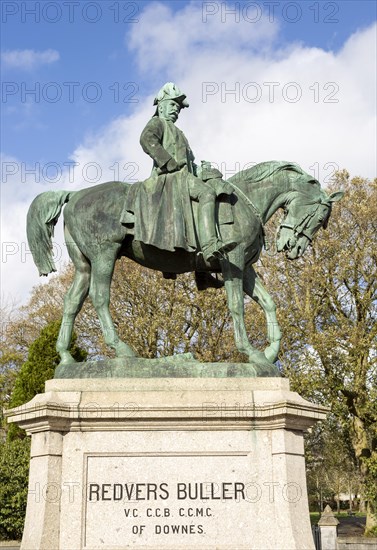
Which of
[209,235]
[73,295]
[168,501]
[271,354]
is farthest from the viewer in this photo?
[73,295]

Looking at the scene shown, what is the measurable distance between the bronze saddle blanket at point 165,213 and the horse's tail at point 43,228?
3.31 ft

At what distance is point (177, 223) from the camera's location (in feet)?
27.4

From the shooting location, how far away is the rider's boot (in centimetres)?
805

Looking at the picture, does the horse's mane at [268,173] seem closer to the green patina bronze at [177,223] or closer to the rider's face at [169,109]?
the green patina bronze at [177,223]

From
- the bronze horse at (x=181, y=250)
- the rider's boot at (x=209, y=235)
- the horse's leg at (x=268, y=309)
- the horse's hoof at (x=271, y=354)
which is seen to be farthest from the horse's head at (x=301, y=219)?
the horse's hoof at (x=271, y=354)

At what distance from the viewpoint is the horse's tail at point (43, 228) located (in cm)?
889

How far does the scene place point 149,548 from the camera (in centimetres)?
716

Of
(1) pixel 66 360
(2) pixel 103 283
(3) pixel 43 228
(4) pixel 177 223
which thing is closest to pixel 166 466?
(1) pixel 66 360

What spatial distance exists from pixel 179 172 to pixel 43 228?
74.2 inches

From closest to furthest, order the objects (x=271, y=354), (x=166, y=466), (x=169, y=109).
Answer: (x=166, y=466), (x=271, y=354), (x=169, y=109)

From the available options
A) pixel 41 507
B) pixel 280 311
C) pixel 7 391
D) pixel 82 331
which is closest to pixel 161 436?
pixel 41 507

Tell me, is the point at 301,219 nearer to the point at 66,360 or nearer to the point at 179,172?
the point at 179,172

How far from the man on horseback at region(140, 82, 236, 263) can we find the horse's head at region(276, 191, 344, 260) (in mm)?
889

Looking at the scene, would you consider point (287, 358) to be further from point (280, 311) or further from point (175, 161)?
point (175, 161)
